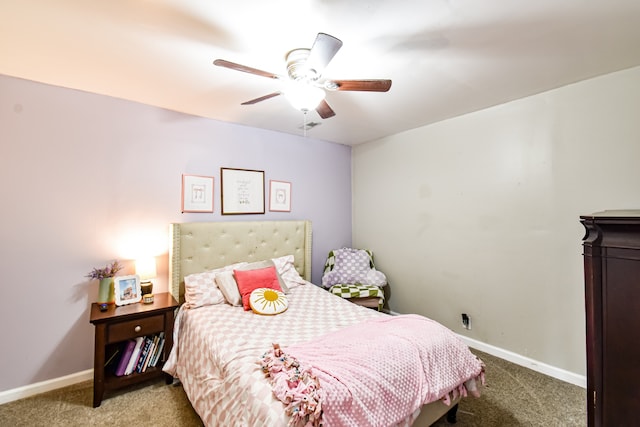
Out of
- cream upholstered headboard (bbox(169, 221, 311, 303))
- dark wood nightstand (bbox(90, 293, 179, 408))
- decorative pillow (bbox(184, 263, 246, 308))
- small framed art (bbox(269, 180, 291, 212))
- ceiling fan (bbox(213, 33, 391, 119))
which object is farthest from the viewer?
small framed art (bbox(269, 180, 291, 212))

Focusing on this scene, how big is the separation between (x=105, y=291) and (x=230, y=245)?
43.3 inches

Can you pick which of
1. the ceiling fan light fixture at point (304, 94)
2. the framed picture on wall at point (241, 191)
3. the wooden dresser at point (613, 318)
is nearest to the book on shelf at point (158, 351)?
the framed picture on wall at point (241, 191)

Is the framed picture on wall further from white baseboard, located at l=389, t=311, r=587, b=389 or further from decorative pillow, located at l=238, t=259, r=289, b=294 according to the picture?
white baseboard, located at l=389, t=311, r=587, b=389

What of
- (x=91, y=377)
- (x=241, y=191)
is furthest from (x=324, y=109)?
(x=91, y=377)

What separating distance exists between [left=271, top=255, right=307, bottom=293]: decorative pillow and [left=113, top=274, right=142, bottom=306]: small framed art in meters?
1.27

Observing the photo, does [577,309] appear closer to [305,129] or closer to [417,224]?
[417,224]

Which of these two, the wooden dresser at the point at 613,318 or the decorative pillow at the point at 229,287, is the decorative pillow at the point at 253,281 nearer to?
the decorative pillow at the point at 229,287

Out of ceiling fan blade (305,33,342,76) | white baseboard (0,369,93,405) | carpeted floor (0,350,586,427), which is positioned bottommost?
carpeted floor (0,350,586,427)

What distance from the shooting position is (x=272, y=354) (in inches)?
61.2

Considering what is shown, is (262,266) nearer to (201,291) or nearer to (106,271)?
(201,291)

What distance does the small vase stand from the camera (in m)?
2.27

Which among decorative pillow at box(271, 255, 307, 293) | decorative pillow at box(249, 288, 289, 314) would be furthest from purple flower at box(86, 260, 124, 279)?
decorative pillow at box(271, 255, 307, 293)

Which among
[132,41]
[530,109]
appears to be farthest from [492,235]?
[132,41]

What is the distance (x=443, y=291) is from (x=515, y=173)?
140cm
